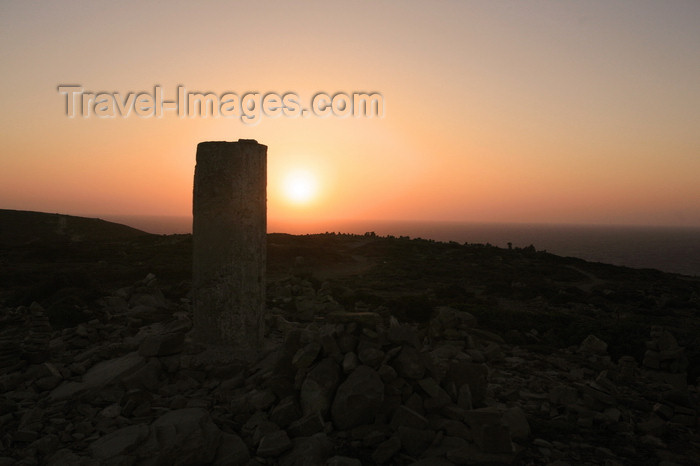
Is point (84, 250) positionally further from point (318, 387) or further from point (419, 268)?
point (318, 387)

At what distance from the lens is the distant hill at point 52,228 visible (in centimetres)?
3534

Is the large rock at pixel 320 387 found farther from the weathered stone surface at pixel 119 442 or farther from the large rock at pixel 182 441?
the weathered stone surface at pixel 119 442

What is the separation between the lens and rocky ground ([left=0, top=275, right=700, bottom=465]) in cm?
470

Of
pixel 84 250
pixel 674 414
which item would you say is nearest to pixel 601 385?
pixel 674 414

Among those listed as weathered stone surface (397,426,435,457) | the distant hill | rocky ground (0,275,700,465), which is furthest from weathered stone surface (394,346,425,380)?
the distant hill

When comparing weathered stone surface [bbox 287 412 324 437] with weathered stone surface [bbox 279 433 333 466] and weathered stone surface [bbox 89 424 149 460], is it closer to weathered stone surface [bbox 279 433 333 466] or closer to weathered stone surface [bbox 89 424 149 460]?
weathered stone surface [bbox 279 433 333 466]

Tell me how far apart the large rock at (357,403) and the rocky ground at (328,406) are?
13mm

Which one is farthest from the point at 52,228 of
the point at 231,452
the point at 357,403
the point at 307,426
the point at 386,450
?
the point at 386,450

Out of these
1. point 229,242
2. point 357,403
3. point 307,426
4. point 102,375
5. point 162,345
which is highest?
point 229,242

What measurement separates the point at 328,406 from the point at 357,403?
1.37ft

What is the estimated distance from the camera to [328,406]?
5.37 m

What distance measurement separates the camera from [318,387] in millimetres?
5484

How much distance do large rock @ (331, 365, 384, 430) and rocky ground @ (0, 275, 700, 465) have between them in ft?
0.04

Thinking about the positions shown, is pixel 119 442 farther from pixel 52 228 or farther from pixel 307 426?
pixel 52 228
